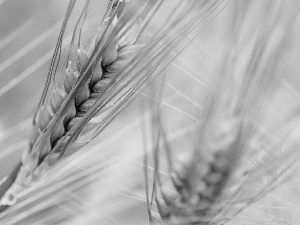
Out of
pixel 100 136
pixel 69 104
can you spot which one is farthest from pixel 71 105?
pixel 100 136

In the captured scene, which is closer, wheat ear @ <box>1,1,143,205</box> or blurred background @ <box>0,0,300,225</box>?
wheat ear @ <box>1,1,143,205</box>

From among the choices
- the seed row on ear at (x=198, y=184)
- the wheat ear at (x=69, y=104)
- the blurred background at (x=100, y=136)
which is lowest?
the seed row on ear at (x=198, y=184)

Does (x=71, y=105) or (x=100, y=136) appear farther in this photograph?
(x=100, y=136)

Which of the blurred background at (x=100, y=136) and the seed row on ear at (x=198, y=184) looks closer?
the seed row on ear at (x=198, y=184)

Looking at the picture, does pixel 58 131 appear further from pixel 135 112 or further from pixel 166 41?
pixel 135 112

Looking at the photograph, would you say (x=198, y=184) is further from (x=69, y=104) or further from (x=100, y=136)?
(x=100, y=136)

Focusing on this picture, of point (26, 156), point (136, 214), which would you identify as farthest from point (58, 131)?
point (136, 214)

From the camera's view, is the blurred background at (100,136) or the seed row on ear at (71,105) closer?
the seed row on ear at (71,105)

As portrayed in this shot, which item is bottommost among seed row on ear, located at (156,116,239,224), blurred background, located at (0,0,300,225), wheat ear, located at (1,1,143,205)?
seed row on ear, located at (156,116,239,224)

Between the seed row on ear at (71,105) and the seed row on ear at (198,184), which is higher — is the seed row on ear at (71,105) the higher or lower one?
the higher one

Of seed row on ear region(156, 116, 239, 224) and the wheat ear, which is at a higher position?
the wheat ear

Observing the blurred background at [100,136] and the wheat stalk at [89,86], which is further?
the blurred background at [100,136]
